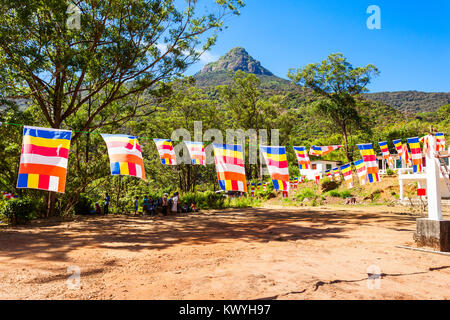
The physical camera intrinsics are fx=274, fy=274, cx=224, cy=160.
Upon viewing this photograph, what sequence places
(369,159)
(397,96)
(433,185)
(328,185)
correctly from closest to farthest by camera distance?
1. (433,185)
2. (369,159)
3. (328,185)
4. (397,96)

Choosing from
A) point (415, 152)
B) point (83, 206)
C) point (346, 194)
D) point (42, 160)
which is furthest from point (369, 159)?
point (83, 206)

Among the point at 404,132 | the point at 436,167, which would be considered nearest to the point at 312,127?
the point at 404,132

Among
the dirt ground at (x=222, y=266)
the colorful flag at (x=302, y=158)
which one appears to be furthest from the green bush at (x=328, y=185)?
the dirt ground at (x=222, y=266)

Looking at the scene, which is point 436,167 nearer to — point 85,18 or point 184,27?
point 184,27

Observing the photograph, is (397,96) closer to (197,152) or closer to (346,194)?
(346,194)

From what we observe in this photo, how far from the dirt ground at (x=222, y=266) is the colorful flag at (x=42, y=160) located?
1664mm

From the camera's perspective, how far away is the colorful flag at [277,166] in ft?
38.9

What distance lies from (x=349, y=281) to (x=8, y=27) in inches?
560

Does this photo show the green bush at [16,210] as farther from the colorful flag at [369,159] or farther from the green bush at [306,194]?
the green bush at [306,194]

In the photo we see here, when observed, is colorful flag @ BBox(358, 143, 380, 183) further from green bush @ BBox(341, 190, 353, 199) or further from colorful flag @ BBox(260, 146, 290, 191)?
green bush @ BBox(341, 190, 353, 199)

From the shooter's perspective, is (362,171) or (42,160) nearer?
(42,160)

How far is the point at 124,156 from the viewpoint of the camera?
368 inches

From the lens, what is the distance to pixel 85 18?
12227 millimetres

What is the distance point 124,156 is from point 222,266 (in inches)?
227
